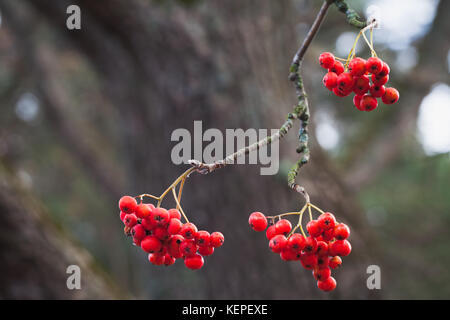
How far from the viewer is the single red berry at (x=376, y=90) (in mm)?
1058

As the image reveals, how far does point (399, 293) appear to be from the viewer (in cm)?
605

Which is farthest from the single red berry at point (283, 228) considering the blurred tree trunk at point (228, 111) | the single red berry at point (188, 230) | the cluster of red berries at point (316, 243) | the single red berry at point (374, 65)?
the blurred tree trunk at point (228, 111)

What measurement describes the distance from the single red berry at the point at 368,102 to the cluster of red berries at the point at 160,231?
1.77 ft

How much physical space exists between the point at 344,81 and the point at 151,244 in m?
0.65

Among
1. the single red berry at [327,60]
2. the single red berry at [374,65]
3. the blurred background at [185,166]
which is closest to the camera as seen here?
the single red berry at [374,65]

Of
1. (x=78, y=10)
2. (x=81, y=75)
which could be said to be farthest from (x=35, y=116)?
(x=78, y=10)

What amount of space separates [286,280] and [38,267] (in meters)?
1.44

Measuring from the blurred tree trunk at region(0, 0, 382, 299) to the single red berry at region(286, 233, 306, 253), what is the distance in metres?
1.41

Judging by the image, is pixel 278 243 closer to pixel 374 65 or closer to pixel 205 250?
pixel 205 250

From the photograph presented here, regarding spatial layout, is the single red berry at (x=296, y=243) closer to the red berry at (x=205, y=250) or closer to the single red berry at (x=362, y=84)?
the red berry at (x=205, y=250)

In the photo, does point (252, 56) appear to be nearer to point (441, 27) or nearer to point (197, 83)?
point (197, 83)

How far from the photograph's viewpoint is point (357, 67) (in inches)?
38.9

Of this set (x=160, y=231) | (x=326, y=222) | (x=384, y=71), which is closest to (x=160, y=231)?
(x=160, y=231)

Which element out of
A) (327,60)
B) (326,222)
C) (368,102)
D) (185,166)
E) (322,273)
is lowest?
(322,273)
